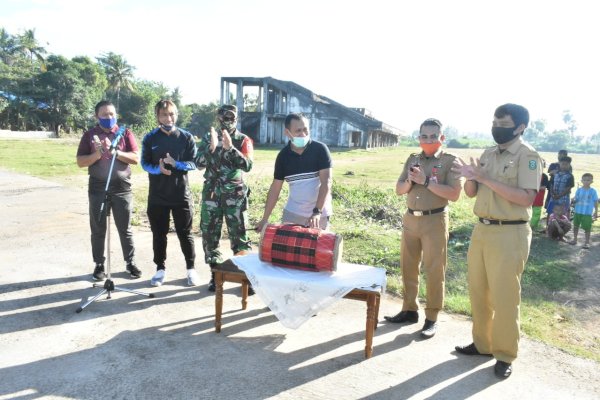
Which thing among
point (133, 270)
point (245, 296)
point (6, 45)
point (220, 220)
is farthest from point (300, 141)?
point (6, 45)

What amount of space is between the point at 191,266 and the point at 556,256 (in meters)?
6.02

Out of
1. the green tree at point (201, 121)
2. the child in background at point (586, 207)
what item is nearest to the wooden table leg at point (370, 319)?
the child in background at point (586, 207)

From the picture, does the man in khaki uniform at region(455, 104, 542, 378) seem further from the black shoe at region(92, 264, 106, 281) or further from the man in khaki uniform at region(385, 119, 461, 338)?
the black shoe at region(92, 264, 106, 281)

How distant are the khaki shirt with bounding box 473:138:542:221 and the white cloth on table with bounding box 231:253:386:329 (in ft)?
3.31

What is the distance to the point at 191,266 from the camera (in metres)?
5.23

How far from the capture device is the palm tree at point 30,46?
183 ft

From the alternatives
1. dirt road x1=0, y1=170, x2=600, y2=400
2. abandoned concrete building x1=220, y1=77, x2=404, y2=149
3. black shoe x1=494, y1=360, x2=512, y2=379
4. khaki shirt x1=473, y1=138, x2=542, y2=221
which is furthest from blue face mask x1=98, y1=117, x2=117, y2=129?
abandoned concrete building x1=220, y1=77, x2=404, y2=149

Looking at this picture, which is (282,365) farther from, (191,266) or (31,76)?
(31,76)

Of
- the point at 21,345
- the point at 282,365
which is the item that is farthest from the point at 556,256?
the point at 21,345

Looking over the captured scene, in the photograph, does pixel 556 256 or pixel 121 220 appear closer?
pixel 121 220

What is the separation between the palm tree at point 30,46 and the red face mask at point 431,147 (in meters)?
64.5

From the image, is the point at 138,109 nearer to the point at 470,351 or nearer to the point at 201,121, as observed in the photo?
the point at 201,121

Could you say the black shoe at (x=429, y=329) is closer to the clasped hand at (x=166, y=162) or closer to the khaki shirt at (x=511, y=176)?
the khaki shirt at (x=511, y=176)

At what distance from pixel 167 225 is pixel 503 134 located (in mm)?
3669
